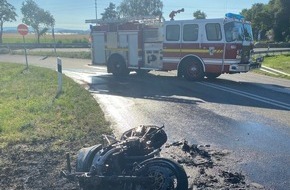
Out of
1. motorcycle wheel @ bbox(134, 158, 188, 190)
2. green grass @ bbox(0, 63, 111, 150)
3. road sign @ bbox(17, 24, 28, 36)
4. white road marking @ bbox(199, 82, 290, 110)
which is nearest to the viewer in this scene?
motorcycle wheel @ bbox(134, 158, 188, 190)

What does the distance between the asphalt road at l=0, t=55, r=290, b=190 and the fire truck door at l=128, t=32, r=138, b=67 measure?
1766mm

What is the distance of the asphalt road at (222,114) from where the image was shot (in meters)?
5.70

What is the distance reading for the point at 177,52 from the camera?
1524 cm

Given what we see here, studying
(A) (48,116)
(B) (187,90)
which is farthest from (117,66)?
(A) (48,116)

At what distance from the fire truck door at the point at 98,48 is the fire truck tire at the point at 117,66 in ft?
2.03

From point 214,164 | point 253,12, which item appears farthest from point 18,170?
point 253,12

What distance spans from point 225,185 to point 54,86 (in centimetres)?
984

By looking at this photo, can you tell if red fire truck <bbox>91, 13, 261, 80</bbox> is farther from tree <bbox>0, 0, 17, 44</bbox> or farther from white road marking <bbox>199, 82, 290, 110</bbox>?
tree <bbox>0, 0, 17, 44</bbox>

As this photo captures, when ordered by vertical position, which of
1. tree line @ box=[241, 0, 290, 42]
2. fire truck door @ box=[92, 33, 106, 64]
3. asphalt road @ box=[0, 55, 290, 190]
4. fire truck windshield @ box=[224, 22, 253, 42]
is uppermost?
tree line @ box=[241, 0, 290, 42]

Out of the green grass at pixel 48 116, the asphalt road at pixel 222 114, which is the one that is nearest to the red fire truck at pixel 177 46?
the asphalt road at pixel 222 114

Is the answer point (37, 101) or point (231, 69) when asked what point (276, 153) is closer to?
point (37, 101)

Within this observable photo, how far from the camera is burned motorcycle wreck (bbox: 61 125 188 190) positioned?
4023 millimetres

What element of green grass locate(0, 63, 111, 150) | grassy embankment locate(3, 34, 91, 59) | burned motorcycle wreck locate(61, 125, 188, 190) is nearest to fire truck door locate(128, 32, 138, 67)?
green grass locate(0, 63, 111, 150)

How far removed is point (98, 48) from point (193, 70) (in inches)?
228
